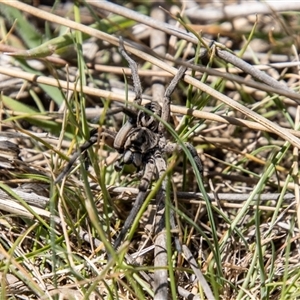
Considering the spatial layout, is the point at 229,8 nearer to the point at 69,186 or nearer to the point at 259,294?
the point at 69,186

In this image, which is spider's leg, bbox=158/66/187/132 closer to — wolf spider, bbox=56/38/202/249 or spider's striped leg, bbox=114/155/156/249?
wolf spider, bbox=56/38/202/249

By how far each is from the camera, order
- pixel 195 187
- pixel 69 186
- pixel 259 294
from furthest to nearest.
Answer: pixel 195 187 → pixel 69 186 → pixel 259 294

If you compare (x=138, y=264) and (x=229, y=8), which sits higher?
(x=229, y=8)

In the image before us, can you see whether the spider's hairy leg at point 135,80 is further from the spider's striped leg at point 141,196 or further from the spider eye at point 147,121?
the spider's striped leg at point 141,196

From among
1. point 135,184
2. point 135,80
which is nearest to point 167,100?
point 135,80

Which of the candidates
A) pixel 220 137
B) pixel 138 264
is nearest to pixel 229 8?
pixel 220 137

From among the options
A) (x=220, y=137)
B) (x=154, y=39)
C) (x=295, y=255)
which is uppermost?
(x=154, y=39)

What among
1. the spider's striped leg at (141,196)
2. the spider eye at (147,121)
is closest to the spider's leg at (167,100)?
the spider eye at (147,121)

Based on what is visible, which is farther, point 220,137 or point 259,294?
point 220,137
